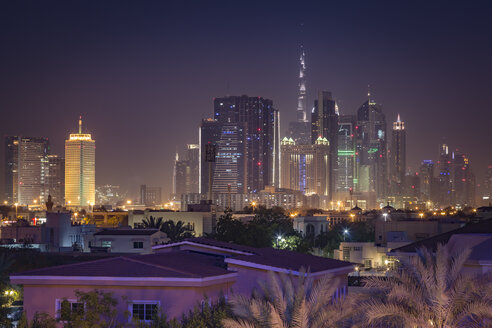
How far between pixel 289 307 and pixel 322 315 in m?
0.64

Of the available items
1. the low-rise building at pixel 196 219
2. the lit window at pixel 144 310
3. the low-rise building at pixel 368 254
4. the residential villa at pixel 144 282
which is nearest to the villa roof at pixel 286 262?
the residential villa at pixel 144 282

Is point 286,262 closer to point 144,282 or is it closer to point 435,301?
point 144,282

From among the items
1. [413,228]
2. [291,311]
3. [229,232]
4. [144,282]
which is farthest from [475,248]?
[413,228]

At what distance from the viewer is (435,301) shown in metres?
15.6

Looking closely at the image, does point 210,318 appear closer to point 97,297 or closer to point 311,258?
point 97,297

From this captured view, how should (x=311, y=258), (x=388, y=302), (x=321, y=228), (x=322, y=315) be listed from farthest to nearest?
(x=321, y=228)
(x=311, y=258)
(x=388, y=302)
(x=322, y=315)

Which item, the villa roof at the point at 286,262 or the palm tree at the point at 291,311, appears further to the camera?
the villa roof at the point at 286,262

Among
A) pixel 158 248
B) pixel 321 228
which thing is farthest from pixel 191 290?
pixel 321 228

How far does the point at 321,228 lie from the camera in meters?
122

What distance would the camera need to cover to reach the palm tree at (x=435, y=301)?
1556 centimetres

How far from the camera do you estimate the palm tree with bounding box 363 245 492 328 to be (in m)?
15.6

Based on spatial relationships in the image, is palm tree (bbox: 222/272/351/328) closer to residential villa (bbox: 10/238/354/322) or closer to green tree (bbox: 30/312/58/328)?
residential villa (bbox: 10/238/354/322)

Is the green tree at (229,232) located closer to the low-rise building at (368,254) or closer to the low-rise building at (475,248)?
the low-rise building at (368,254)

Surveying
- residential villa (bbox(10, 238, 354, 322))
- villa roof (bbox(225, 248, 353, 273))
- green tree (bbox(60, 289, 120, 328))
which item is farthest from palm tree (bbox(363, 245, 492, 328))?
green tree (bbox(60, 289, 120, 328))
